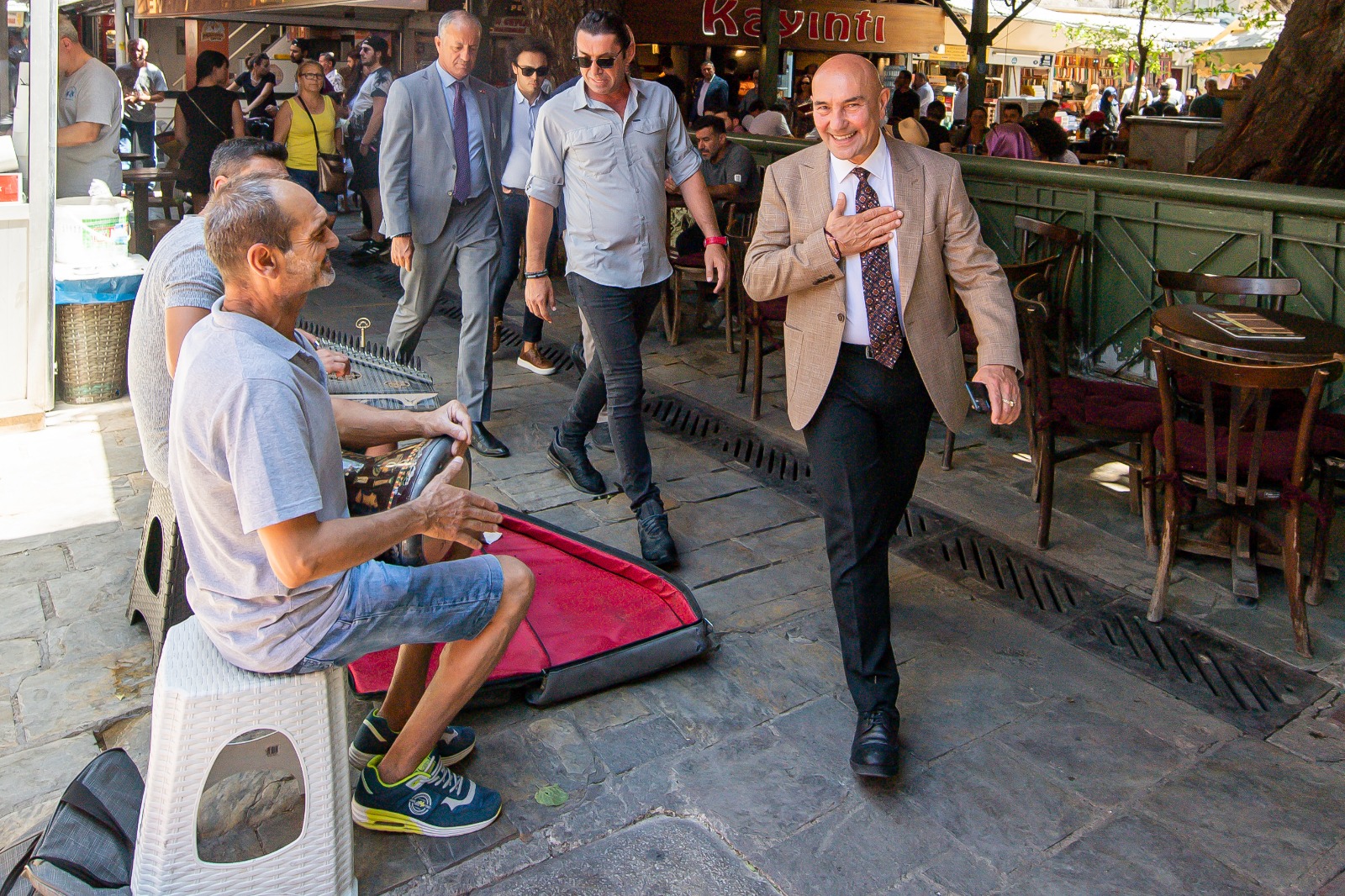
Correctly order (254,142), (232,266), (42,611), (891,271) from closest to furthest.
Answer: (232,266) < (891,271) < (254,142) < (42,611)

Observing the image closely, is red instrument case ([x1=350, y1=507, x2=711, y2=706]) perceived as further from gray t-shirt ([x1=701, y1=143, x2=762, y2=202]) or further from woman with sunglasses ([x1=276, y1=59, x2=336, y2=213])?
woman with sunglasses ([x1=276, y1=59, x2=336, y2=213])

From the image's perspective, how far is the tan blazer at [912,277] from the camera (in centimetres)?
285

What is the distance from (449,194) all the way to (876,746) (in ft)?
10.6

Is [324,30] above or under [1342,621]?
above

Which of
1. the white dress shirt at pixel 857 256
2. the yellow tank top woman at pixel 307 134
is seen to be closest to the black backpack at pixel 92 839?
the white dress shirt at pixel 857 256

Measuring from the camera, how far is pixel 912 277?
2842 mm

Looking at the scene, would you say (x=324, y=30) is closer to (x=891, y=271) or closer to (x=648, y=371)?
(x=648, y=371)

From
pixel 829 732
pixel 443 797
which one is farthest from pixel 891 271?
pixel 443 797

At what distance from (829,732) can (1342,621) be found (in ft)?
6.40

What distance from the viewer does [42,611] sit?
3.65 metres

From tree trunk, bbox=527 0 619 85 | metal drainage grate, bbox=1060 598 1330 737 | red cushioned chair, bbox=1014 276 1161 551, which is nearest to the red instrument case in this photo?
metal drainage grate, bbox=1060 598 1330 737

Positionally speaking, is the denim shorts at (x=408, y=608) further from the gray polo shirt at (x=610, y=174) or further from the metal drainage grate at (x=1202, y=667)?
the metal drainage grate at (x=1202, y=667)

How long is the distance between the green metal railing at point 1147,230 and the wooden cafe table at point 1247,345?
2.90 feet

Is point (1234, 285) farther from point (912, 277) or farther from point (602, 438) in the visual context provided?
point (602, 438)
